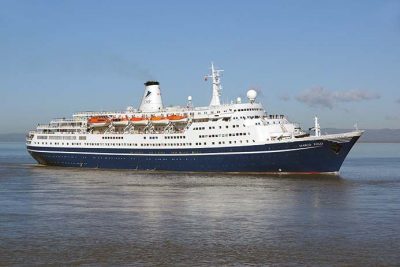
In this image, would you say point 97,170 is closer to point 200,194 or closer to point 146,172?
point 146,172

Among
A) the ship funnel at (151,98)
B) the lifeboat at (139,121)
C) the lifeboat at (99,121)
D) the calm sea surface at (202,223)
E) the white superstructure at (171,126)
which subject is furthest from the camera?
the ship funnel at (151,98)

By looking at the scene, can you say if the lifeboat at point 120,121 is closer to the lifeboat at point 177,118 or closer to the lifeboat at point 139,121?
the lifeboat at point 139,121

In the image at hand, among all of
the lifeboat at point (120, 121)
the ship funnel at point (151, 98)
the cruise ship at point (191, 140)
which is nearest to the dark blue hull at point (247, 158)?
the cruise ship at point (191, 140)

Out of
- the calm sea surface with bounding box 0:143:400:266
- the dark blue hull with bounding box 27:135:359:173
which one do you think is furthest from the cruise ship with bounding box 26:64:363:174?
the calm sea surface with bounding box 0:143:400:266

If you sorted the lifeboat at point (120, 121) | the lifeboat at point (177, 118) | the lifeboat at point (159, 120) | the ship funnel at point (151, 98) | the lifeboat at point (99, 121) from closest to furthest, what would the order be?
1. the lifeboat at point (177, 118)
2. the lifeboat at point (159, 120)
3. the lifeboat at point (120, 121)
4. the lifeboat at point (99, 121)
5. the ship funnel at point (151, 98)

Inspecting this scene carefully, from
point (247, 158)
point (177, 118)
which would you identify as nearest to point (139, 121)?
point (177, 118)

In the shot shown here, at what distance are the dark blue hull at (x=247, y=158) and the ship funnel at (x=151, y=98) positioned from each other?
333 inches

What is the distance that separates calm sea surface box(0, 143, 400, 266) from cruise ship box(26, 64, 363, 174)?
6066 millimetres

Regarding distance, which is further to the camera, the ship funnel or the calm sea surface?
the ship funnel

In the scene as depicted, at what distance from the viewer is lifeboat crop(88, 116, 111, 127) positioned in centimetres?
7669

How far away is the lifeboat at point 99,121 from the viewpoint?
76.7 m

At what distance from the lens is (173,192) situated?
46.9m

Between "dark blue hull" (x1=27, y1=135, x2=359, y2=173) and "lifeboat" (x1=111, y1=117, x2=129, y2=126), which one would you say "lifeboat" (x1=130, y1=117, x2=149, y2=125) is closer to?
"lifeboat" (x1=111, y1=117, x2=129, y2=126)

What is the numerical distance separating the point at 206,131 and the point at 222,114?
272 centimetres
